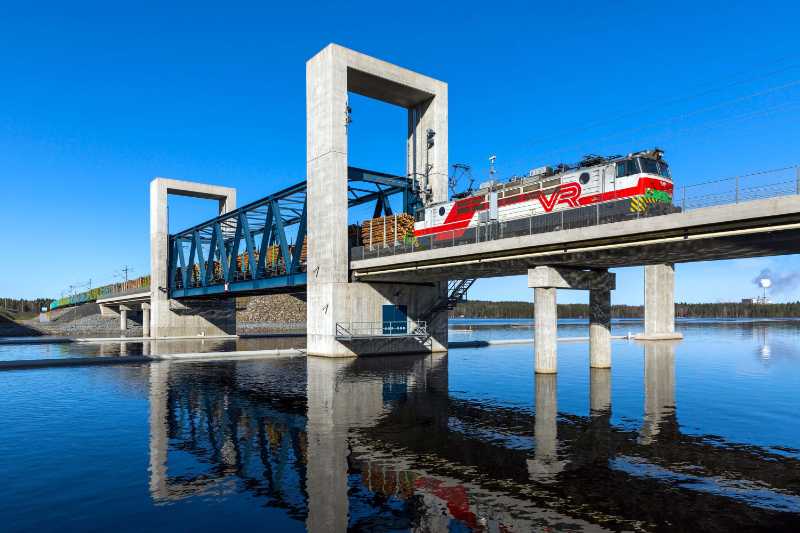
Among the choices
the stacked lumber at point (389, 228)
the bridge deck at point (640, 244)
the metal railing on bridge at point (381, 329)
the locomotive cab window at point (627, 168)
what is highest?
the locomotive cab window at point (627, 168)

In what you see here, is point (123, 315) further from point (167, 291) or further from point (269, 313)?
point (167, 291)

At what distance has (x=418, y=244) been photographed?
41.6 meters

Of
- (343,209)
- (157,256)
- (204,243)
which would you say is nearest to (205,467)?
(343,209)

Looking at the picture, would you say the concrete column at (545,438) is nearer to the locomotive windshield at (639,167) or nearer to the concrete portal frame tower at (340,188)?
the locomotive windshield at (639,167)

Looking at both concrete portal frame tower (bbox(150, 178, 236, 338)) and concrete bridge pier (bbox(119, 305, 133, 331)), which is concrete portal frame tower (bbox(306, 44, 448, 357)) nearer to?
concrete portal frame tower (bbox(150, 178, 236, 338))

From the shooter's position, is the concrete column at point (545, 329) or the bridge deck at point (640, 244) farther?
the concrete column at point (545, 329)

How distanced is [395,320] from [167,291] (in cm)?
5716

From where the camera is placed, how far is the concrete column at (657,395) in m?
20.1

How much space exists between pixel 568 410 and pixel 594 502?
1196 cm

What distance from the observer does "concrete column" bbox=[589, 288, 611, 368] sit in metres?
38.4

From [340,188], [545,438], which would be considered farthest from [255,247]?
[545,438]

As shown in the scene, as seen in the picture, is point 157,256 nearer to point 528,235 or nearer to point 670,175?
point 528,235

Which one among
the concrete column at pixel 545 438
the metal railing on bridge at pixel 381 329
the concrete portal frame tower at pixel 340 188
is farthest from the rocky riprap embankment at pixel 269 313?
the concrete column at pixel 545 438

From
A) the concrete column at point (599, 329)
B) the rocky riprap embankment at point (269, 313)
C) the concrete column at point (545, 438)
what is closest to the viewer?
the concrete column at point (545, 438)
